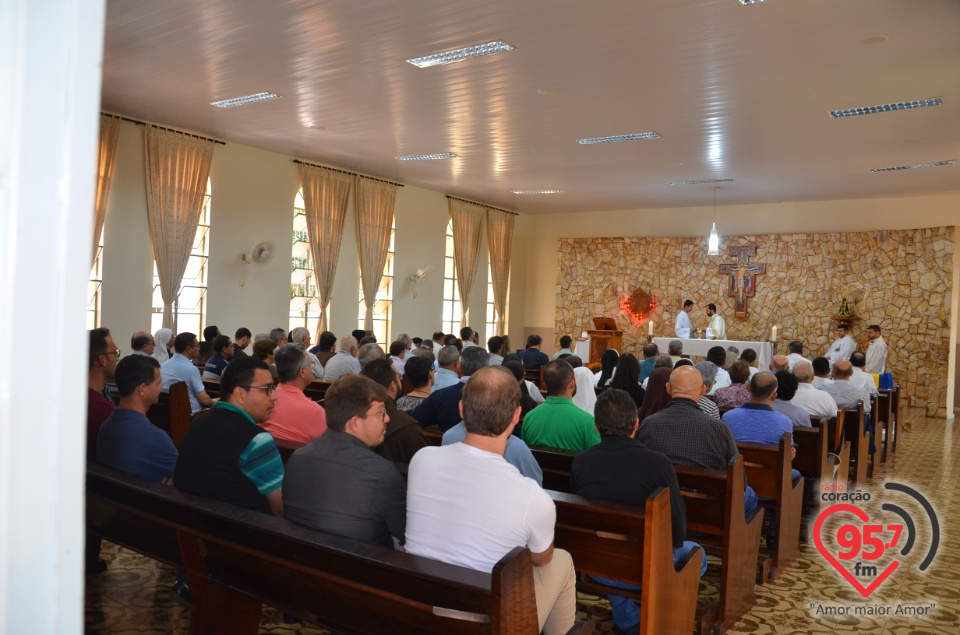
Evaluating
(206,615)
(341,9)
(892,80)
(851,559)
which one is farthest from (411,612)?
(892,80)

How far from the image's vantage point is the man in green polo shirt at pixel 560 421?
12.8 ft

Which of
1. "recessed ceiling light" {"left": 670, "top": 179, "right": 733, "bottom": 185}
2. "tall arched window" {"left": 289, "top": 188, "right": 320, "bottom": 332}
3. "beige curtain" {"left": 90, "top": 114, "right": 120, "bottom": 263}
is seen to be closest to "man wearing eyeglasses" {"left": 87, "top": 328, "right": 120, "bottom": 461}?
"beige curtain" {"left": 90, "top": 114, "right": 120, "bottom": 263}

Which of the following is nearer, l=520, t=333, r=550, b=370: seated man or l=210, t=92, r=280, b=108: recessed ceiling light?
l=210, t=92, r=280, b=108: recessed ceiling light

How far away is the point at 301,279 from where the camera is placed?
458 inches

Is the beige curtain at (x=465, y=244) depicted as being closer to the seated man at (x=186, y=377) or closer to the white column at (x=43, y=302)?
the seated man at (x=186, y=377)

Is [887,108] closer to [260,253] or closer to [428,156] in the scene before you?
[428,156]

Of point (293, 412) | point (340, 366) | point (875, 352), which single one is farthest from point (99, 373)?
point (875, 352)

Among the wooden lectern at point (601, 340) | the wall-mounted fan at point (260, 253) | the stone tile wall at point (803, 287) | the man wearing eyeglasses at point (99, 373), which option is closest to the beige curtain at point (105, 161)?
the wall-mounted fan at point (260, 253)

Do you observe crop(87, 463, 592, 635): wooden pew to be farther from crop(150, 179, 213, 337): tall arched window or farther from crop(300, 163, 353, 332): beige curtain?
crop(300, 163, 353, 332): beige curtain

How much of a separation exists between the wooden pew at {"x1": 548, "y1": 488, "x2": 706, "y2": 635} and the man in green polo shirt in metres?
1.06

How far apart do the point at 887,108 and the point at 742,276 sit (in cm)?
707

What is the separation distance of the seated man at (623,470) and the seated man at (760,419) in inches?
60.5

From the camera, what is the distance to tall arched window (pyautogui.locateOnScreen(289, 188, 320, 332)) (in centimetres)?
1141

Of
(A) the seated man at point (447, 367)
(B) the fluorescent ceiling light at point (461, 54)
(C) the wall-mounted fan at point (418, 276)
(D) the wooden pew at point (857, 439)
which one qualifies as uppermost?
(B) the fluorescent ceiling light at point (461, 54)
